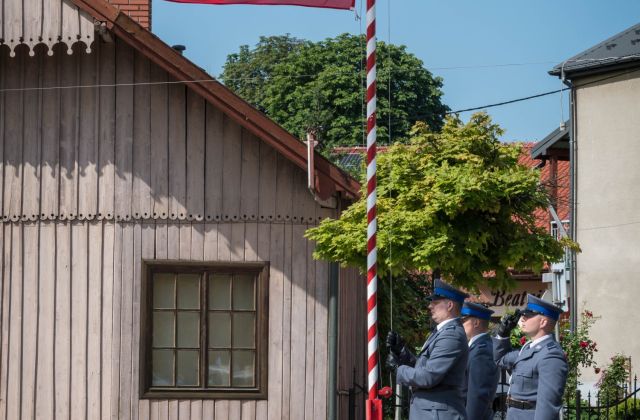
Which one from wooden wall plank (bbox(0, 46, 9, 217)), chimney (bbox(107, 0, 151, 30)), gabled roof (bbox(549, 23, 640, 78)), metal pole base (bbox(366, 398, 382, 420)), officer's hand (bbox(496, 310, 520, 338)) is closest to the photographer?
metal pole base (bbox(366, 398, 382, 420))

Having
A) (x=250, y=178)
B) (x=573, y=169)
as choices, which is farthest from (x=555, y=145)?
(x=250, y=178)

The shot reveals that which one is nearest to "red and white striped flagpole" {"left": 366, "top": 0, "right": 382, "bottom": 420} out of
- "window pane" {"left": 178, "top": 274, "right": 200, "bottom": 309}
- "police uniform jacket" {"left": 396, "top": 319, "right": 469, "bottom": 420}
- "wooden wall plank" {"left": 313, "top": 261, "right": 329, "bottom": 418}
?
"police uniform jacket" {"left": 396, "top": 319, "right": 469, "bottom": 420}

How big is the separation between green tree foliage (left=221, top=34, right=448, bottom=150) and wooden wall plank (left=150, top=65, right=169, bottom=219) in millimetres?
27709

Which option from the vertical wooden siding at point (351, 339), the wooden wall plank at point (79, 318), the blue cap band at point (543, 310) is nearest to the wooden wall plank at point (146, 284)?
the wooden wall plank at point (79, 318)

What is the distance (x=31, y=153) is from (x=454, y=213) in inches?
203

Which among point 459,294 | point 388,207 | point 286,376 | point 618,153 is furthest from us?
point 618,153

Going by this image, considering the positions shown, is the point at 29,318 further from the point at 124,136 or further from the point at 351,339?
the point at 351,339

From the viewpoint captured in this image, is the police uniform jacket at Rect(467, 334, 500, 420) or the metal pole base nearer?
the metal pole base

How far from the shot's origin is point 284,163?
46.5 feet

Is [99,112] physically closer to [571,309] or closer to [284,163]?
[284,163]

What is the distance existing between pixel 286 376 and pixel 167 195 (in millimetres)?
2535

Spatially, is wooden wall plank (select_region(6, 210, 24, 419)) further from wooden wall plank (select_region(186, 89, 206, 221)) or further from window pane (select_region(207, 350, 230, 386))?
window pane (select_region(207, 350, 230, 386))

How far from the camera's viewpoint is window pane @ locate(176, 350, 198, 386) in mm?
14031

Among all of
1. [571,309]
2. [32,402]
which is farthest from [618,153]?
[32,402]
